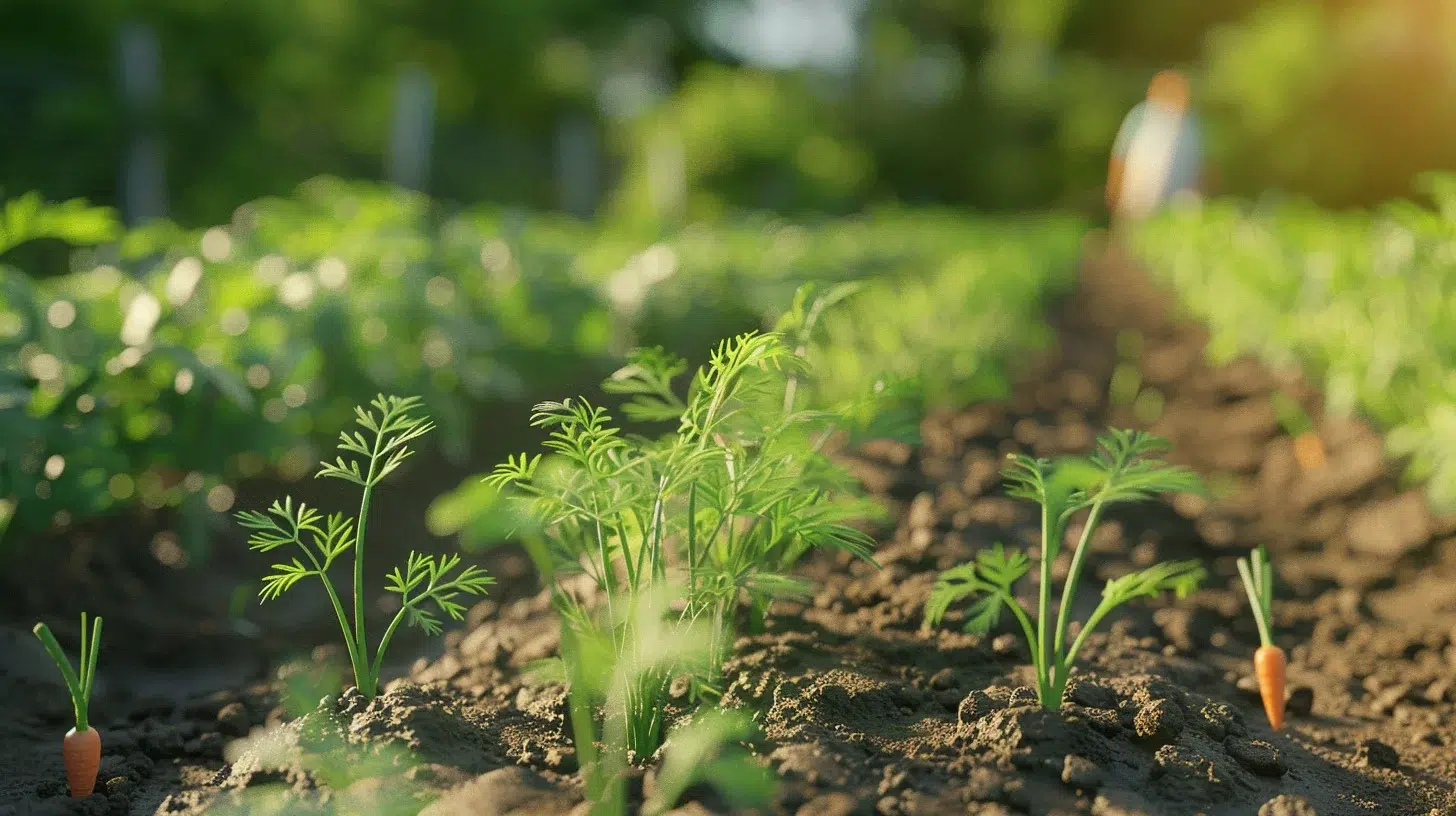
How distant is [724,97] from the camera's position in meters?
23.2

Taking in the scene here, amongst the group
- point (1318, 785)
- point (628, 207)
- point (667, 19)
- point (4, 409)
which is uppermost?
point (667, 19)

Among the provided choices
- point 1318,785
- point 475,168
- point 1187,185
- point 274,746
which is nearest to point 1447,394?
point 1318,785

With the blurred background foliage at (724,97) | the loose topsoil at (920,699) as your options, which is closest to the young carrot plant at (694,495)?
the loose topsoil at (920,699)

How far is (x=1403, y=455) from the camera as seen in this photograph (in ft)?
11.8

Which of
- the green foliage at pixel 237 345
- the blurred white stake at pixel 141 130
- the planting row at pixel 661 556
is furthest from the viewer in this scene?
the blurred white stake at pixel 141 130

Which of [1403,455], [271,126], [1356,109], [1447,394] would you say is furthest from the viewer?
[1356,109]

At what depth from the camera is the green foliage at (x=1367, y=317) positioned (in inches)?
121

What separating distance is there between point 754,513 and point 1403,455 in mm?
2808

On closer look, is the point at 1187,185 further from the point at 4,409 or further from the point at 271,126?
the point at 4,409

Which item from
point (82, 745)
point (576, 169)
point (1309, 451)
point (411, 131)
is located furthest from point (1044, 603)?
point (576, 169)

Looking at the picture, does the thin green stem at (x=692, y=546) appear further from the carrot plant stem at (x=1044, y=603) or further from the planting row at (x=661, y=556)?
the carrot plant stem at (x=1044, y=603)

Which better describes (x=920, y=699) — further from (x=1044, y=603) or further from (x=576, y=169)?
(x=576, y=169)

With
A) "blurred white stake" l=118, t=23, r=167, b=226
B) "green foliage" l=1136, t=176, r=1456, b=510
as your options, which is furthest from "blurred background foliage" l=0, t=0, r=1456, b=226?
"green foliage" l=1136, t=176, r=1456, b=510

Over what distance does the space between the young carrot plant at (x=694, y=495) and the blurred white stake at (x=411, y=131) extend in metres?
14.4
